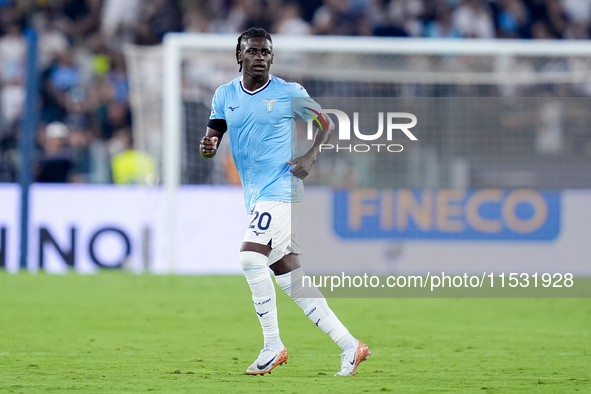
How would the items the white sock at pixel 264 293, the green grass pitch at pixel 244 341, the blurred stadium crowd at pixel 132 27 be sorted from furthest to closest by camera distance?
the blurred stadium crowd at pixel 132 27
the white sock at pixel 264 293
the green grass pitch at pixel 244 341

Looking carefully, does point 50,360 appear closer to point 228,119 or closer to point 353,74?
point 228,119

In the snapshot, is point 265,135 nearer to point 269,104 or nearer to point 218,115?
point 269,104

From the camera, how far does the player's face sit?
257 inches

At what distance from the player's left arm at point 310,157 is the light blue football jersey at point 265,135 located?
0.13 metres

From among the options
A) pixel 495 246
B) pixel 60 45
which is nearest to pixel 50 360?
pixel 495 246

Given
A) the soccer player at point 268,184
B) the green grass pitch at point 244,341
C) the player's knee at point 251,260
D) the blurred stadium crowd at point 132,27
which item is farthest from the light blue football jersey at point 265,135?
the blurred stadium crowd at point 132,27

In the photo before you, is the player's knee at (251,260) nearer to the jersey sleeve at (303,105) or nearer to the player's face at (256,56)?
the jersey sleeve at (303,105)

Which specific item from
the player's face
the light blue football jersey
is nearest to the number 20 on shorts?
the light blue football jersey

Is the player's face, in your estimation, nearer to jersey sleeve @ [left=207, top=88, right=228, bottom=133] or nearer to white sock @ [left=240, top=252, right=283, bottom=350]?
jersey sleeve @ [left=207, top=88, right=228, bottom=133]

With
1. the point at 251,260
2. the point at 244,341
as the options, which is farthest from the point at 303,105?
the point at 244,341

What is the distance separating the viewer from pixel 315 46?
14688mm

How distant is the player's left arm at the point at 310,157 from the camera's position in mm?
6488

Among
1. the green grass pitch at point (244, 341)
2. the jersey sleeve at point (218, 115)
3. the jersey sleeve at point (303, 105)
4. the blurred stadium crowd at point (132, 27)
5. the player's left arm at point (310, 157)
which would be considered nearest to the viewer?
the green grass pitch at point (244, 341)

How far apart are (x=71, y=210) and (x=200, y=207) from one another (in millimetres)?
1906
